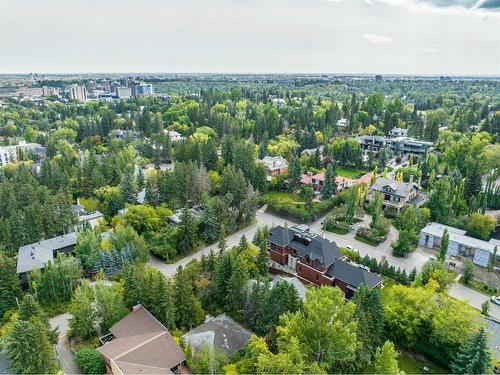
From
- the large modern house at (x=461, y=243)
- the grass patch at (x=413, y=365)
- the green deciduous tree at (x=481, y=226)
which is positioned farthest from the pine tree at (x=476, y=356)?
the green deciduous tree at (x=481, y=226)

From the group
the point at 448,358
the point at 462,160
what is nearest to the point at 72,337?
the point at 448,358

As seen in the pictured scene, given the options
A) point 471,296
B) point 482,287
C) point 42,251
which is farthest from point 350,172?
point 42,251

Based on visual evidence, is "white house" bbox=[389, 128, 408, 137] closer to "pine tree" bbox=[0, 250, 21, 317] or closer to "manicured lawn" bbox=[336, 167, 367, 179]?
"manicured lawn" bbox=[336, 167, 367, 179]

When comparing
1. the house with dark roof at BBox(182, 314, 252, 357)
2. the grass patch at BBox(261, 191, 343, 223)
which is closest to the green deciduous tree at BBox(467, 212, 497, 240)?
the grass patch at BBox(261, 191, 343, 223)

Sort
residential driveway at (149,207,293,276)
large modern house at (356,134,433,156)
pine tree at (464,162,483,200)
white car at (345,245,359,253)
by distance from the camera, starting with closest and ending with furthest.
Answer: residential driveway at (149,207,293,276), white car at (345,245,359,253), pine tree at (464,162,483,200), large modern house at (356,134,433,156)

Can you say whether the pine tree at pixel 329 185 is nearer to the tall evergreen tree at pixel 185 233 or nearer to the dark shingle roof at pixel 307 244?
the dark shingle roof at pixel 307 244

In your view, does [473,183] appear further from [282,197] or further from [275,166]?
[275,166]

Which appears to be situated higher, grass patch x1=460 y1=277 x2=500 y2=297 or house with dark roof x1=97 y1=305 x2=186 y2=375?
house with dark roof x1=97 y1=305 x2=186 y2=375

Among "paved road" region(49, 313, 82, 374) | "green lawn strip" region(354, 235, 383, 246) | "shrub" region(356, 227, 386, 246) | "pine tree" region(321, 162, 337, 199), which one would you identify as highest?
"pine tree" region(321, 162, 337, 199)
